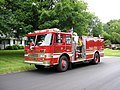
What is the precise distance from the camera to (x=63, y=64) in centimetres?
1239

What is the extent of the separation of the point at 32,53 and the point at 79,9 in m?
11.1

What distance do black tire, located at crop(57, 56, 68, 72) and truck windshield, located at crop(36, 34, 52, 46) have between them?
1.43m

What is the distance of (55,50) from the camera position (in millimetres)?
11727

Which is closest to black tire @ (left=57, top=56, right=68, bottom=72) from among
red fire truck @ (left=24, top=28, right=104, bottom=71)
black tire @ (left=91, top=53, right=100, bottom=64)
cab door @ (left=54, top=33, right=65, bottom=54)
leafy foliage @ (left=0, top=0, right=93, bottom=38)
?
red fire truck @ (left=24, top=28, right=104, bottom=71)

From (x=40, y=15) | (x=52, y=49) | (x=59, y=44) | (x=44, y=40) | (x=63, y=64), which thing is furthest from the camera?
(x=40, y=15)

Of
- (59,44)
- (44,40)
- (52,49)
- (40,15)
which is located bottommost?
(52,49)

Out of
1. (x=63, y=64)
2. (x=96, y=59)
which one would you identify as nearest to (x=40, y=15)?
(x=96, y=59)

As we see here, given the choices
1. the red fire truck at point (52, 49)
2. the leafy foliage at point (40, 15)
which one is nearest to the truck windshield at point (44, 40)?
the red fire truck at point (52, 49)

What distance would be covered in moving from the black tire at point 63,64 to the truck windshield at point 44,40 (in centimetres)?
143

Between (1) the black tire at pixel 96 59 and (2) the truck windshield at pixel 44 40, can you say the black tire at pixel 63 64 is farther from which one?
(1) the black tire at pixel 96 59

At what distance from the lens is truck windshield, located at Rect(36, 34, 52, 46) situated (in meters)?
11.6

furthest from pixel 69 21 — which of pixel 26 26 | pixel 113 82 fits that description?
pixel 113 82

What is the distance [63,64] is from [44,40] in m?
1.99

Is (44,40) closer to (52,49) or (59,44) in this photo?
(52,49)
